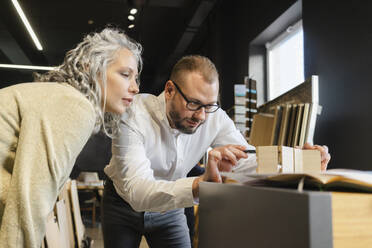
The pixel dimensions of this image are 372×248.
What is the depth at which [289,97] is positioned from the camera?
2252 millimetres

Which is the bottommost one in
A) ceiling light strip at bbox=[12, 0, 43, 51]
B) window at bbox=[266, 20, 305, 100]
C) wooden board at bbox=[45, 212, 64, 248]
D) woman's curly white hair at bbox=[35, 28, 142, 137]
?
wooden board at bbox=[45, 212, 64, 248]

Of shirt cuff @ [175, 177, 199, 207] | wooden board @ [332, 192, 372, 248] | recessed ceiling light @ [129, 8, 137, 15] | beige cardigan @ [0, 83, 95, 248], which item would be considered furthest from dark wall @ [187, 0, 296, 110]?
wooden board @ [332, 192, 372, 248]

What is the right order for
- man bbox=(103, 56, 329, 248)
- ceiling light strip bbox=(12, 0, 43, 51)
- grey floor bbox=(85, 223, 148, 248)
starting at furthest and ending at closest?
ceiling light strip bbox=(12, 0, 43, 51) → grey floor bbox=(85, 223, 148, 248) → man bbox=(103, 56, 329, 248)

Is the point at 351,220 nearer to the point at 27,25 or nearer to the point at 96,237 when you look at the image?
the point at 96,237

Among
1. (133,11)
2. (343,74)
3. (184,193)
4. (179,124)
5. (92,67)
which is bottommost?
(184,193)

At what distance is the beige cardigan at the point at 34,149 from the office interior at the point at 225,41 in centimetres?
208

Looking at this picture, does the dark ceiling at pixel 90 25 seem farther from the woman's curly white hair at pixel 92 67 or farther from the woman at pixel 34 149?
the woman at pixel 34 149

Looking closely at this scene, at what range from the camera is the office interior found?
250 cm

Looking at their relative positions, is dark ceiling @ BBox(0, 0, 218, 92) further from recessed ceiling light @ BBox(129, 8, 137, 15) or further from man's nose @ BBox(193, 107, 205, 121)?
man's nose @ BBox(193, 107, 205, 121)

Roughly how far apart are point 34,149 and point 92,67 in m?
0.42

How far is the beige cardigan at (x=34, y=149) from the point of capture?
861 millimetres

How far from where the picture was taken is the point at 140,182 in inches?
50.2

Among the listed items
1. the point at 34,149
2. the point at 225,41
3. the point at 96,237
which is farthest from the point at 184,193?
the point at 225,41

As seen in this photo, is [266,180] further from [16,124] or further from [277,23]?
[277,23]
